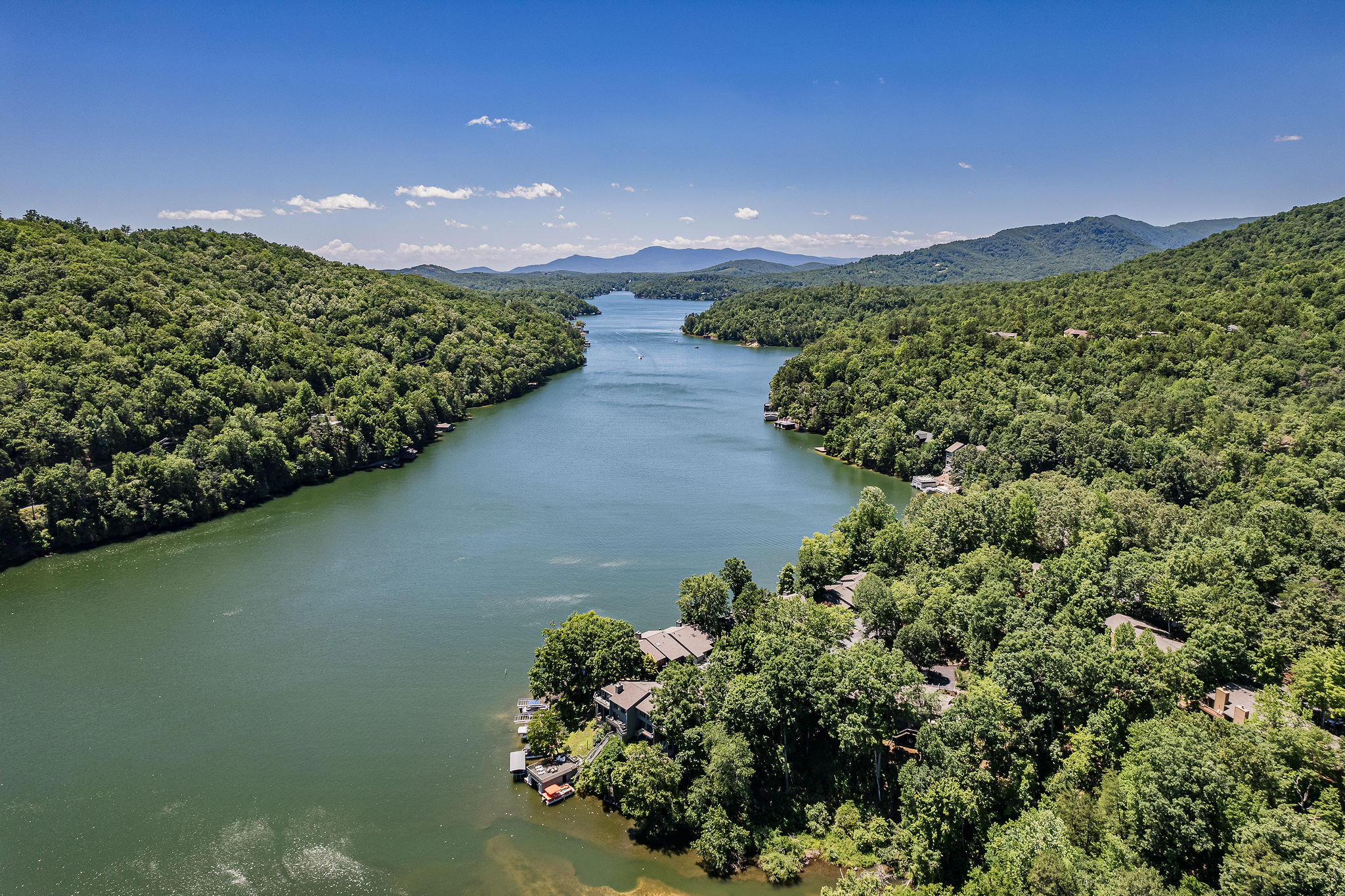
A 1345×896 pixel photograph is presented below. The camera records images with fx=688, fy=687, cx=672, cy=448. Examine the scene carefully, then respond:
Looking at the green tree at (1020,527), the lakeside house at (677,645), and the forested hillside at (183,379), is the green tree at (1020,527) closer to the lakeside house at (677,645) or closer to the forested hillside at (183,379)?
the lakeside house at (677,645)

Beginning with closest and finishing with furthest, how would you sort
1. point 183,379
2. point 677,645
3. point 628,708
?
1. point 628,708
2. point 677,645
3. point 183,379

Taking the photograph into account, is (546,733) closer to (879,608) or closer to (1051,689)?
(879,608)

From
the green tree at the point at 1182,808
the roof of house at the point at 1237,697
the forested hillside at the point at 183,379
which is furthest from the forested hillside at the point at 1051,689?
the forested hillside at the point at 183,379

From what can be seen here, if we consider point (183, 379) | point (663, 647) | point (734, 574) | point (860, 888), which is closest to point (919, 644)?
point (734, 574)

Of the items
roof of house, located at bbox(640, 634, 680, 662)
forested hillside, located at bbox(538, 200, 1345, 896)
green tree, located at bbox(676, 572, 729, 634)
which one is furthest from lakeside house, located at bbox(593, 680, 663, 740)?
green tree, located at bbox(676, 572, 729, 634)

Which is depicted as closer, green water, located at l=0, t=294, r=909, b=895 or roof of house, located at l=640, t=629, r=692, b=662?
green water, located at l=0, t=294, r=909, b=895

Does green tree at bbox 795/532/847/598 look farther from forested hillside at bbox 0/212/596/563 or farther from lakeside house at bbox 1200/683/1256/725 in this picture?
forested hillside at bbox 0/212/596/563

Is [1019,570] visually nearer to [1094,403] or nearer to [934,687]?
[934,687]
